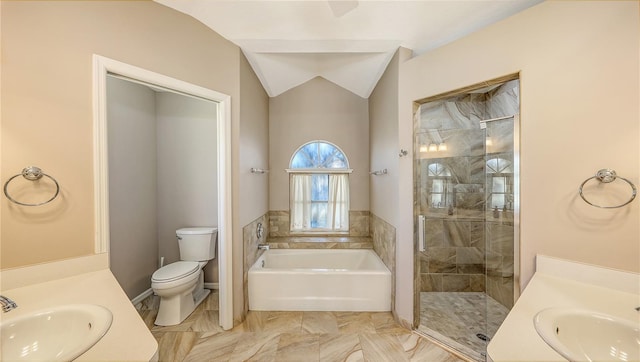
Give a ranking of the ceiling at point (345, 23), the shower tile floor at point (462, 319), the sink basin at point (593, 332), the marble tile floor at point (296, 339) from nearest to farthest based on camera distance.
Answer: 1. the sink basin at point (593, 332)
2. the ceiling at point (345, 23)
3. the marble tile floor at point (296, 339)
4. the shower tile floor at point (462, 319)

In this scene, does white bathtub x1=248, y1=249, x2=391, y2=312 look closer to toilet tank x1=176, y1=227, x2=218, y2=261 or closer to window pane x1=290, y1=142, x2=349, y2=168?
toilet tank x1=176, y1=227, x2=218, y2=261

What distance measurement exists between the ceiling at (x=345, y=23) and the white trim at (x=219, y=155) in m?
0.55

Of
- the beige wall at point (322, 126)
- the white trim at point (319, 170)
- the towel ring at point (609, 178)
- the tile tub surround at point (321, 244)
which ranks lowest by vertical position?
the tile tub surround at point (321, 244)

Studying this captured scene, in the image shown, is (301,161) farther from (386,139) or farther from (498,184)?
(498,184)

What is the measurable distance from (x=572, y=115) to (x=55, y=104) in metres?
2.69

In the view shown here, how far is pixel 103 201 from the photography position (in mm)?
1273

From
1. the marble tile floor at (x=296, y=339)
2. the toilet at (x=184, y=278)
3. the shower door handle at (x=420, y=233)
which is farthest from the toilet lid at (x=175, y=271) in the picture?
the shower door handle at (x=420, y=233)

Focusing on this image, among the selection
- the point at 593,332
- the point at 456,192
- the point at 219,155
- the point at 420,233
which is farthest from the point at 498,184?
the point at 219,155

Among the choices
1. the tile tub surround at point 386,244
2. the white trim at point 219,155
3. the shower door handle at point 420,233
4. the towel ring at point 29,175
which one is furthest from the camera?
the tile tub surround at point 386,244

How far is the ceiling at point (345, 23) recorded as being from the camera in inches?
62.2

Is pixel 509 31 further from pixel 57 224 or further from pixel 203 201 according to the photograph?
pixel 203 201

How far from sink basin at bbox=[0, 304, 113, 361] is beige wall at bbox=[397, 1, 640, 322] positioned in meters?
2.19

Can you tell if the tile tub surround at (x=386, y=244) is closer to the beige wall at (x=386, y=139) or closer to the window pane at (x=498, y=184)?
the beige wall at (x=386, y=139)

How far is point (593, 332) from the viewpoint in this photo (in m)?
0.92
